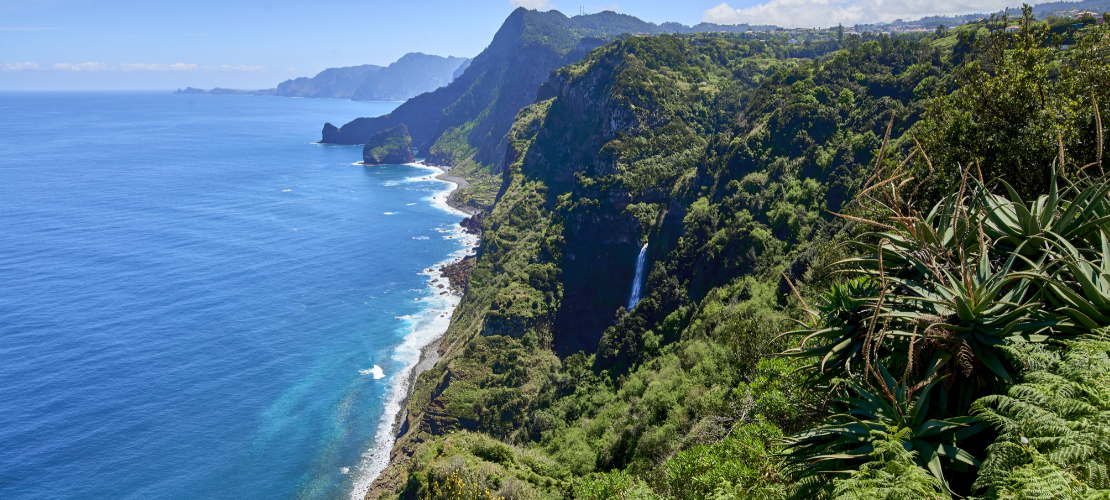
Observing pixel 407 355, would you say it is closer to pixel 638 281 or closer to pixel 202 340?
pixel 202 340

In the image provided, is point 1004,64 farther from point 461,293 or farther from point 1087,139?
point 461,293

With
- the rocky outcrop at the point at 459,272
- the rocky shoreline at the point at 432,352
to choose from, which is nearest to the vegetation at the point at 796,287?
the rocky shoreline at the point at 432,352

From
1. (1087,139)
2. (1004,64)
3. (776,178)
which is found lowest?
(776,178)

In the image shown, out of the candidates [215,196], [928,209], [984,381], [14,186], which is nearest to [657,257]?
[928,209]

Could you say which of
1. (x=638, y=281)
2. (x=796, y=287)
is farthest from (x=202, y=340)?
(x=796, y=287)

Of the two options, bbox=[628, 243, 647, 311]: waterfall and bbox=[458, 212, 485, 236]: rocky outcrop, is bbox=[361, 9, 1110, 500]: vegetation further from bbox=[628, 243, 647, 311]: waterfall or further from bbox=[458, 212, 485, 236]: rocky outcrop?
bbox=[458, 212, 485, 236]: rocky outcrop

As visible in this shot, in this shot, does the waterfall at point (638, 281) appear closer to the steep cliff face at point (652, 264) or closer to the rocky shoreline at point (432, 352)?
the steep cliff face at point (652, 264)
